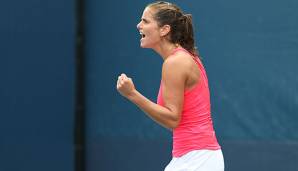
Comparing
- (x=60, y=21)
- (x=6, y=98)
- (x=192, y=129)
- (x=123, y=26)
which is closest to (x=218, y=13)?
(x=123, y=26)

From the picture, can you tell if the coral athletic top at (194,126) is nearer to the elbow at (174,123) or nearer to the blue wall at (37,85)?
the elbow at (174,123)

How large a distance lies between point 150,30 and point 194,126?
0.46 metres

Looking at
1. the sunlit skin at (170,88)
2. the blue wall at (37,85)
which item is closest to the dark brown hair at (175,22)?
the sunlit skin at (170,88)

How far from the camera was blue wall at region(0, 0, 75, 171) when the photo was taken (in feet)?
16.4

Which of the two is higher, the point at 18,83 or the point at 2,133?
the point at 18,83

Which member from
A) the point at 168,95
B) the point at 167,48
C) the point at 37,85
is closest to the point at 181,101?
the point at 168,95

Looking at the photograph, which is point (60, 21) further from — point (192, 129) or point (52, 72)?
point (192, 129)

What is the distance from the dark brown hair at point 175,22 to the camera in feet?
10.1

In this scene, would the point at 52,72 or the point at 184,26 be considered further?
the point at 52,72

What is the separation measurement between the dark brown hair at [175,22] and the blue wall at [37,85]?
2.14 metres

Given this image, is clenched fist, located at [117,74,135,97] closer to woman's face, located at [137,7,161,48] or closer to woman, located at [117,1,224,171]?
woman, located at [117,1,224,171]

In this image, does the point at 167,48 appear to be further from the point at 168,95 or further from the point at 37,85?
the point at 37,85

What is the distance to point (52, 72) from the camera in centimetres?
522

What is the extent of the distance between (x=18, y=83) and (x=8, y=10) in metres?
0.50
